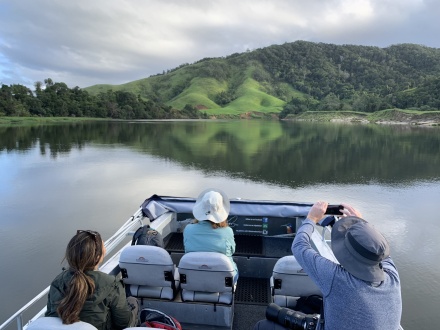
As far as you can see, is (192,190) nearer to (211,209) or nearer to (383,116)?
(211,209)

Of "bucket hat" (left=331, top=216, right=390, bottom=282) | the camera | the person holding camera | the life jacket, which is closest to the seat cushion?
the life jacket

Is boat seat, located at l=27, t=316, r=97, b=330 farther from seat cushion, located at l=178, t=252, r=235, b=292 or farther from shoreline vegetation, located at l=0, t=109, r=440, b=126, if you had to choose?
shoreline vegetation, located at l=0, t=109, r=440, b=126

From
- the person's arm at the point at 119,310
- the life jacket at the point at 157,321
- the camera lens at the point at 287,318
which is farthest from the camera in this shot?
the life jacket at the point at 157,321

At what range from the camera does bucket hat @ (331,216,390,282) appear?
6.31ft

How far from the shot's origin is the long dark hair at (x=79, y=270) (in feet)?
7.06

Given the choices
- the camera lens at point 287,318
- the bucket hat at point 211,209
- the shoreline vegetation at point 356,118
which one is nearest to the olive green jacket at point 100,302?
the camera lens at point 287,318

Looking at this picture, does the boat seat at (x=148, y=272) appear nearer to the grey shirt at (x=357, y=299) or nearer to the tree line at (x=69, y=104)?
the grey shirt at (x=357, y=299)

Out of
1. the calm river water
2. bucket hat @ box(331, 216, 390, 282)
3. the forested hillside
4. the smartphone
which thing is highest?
the forested hillside

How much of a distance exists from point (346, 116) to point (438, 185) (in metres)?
106

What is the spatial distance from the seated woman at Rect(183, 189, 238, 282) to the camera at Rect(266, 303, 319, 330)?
106 centimetres

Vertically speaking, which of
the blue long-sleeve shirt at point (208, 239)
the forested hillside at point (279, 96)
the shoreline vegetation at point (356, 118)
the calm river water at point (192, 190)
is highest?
the forested hillside at point (279, 96)

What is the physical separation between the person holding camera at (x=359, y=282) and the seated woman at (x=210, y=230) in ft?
5.63

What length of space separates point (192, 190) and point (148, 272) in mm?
10595

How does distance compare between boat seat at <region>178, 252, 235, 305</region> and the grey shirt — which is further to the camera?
boat seat at <region>178, 252, 235, 305</region>
